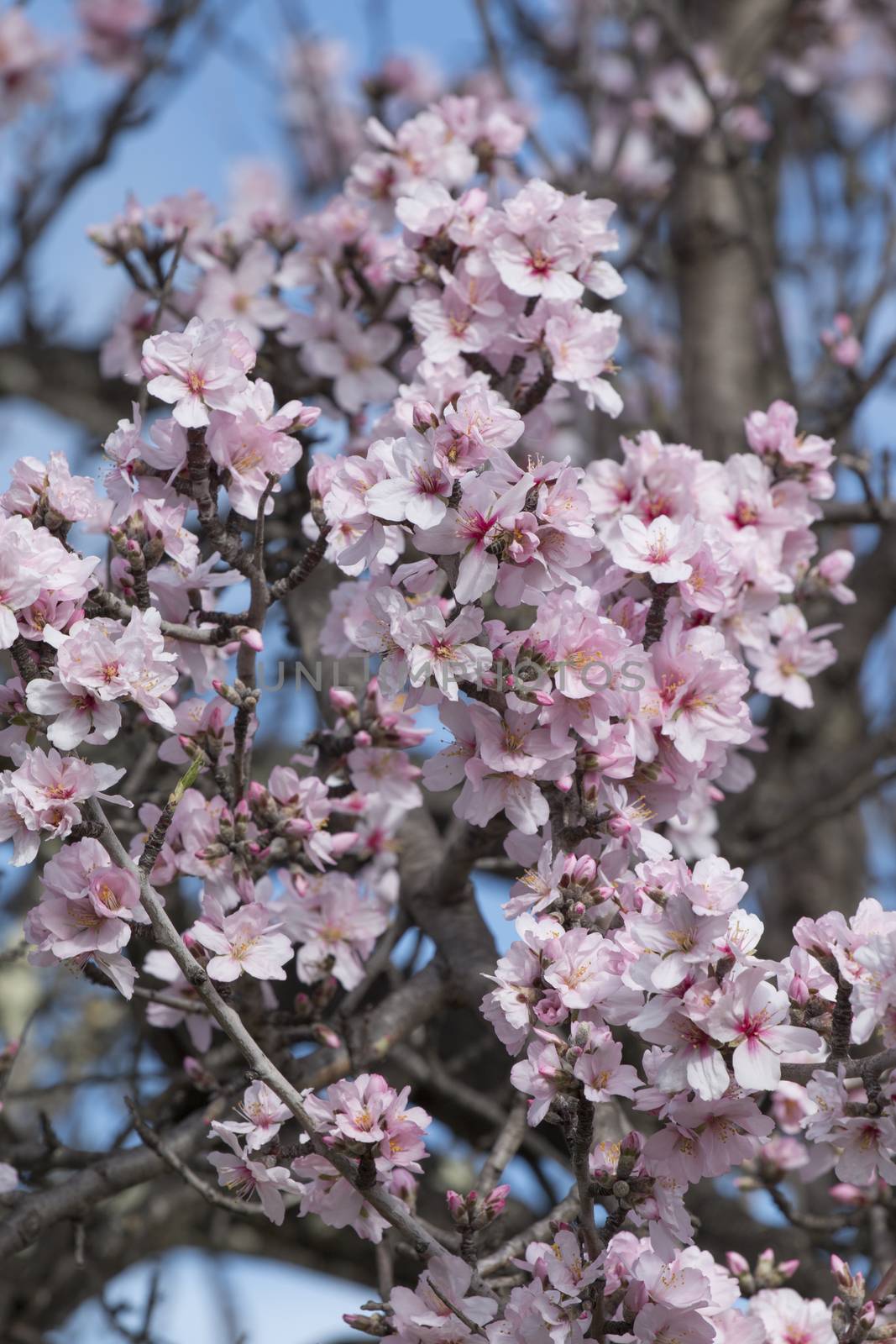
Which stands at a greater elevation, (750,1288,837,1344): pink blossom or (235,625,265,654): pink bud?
(235,625,265,654): pink bud

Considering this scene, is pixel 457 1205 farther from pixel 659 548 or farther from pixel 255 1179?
pixel 659 548

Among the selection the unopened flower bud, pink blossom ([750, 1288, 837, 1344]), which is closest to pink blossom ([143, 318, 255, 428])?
the unopened flower bud

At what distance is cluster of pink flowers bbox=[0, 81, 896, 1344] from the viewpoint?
5.70 ft

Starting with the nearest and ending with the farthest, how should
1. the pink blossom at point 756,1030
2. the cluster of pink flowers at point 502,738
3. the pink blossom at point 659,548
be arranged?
the pink blossom at point 756,1030 < the cluster of pink flowers at point 502,738 < the pink blossom at point 659,548

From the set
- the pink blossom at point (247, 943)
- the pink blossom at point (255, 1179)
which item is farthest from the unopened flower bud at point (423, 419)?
the pink blossom at point (255, 1179)

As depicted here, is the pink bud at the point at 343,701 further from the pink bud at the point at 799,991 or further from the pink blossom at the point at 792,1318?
the pink blossom at the point at 792,1318

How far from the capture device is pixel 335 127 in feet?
23.4

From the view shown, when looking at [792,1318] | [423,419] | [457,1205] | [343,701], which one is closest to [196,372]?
[423,419]

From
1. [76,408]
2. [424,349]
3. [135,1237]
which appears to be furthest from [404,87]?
[135,1237]

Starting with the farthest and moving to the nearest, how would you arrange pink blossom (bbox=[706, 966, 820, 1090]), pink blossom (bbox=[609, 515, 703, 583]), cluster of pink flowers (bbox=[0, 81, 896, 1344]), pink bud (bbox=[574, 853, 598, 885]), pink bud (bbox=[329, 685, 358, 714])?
pink bud (bbox=[329, 685, 358, 714]) → pink blossom (bbox=[609, 515, 703, 583]) → pink bud (bbox=[574, 853, 598, 885]) → cluster of pink flowers (bbox=[0, 81, 896, 1344]) → pink blossom (bbox=[706, 966, 820, 1090])

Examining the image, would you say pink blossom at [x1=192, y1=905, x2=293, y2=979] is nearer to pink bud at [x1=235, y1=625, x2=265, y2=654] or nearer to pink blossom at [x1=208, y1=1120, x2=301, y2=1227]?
pink blossom at [x1=208, y1=1120, x2=301, y2=1227]

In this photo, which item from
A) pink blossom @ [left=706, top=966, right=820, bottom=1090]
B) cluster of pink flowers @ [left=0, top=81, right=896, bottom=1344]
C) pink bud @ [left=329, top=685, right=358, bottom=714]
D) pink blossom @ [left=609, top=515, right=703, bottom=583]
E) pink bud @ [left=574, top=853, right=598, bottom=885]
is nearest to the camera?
pink blossom @ [left=706, top=966, right=820, bottom=1090]

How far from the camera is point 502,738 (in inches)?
75.9

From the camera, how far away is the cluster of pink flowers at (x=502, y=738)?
1.74 metres
